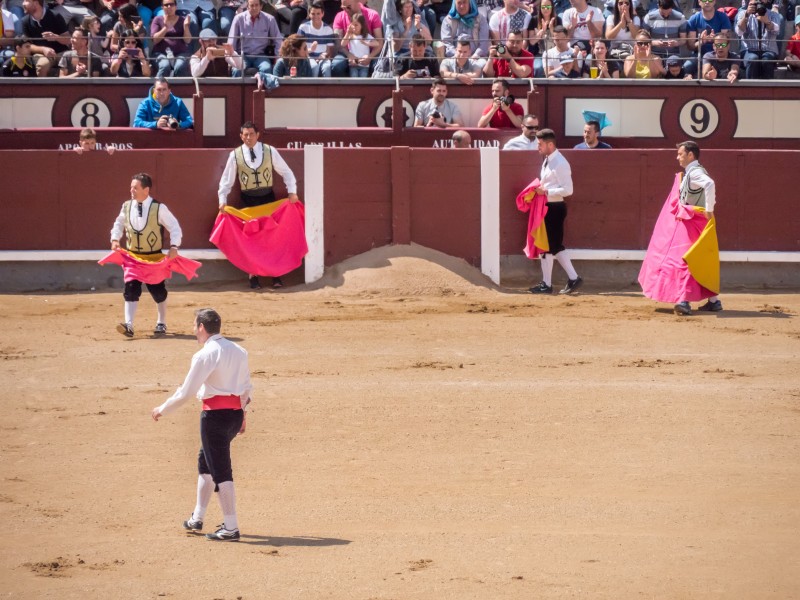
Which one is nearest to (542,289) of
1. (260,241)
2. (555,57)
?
(260,241)

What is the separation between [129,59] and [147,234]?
5.07 meters

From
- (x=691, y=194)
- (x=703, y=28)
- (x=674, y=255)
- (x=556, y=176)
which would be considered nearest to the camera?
(x=691, y=194)

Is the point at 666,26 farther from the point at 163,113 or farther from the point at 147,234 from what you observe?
the point at 147,234

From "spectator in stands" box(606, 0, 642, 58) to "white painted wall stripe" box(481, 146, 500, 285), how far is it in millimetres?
2577

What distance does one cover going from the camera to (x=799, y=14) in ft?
54.8

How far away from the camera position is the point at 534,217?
13781mm

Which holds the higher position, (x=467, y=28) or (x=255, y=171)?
(x=467, y=28)

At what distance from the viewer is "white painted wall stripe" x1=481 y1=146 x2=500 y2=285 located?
1413cm

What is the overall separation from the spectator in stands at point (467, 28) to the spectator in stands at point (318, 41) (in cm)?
131

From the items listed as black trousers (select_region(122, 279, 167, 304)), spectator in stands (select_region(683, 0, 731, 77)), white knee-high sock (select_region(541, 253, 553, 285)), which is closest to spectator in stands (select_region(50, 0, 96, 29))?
black trousers (select_region(122, 279, 167, 304))

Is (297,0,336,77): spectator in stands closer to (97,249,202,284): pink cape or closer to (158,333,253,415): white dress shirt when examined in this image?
(97,249,202,284): pink cape

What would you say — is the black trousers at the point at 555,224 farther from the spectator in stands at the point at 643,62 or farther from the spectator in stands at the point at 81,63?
the spectator in stands at the point at 81,63

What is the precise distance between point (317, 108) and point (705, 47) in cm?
457

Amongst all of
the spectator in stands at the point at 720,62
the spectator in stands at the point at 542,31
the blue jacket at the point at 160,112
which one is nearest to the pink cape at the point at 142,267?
the blue jacket at the point at 160,112
